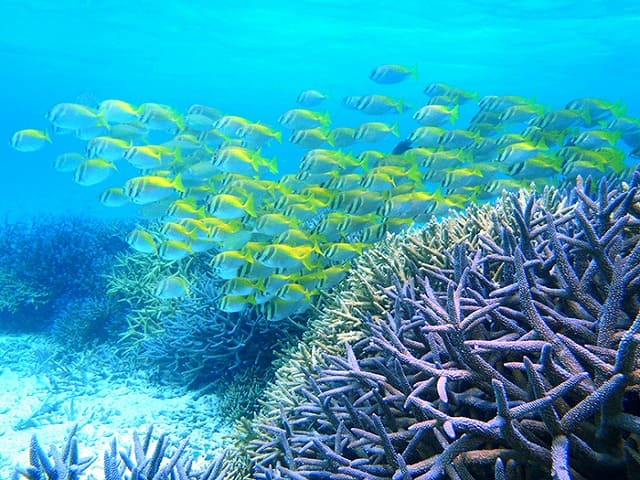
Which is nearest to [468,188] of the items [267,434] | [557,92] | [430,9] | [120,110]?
[267,434]

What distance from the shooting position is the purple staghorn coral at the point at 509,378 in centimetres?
167

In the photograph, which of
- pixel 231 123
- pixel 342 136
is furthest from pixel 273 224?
pixel 342 136

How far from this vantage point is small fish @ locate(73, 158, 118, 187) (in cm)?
802

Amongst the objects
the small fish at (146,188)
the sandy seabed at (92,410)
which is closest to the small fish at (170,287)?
the sandy seabed at (92,410)

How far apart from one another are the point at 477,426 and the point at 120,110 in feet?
30.7

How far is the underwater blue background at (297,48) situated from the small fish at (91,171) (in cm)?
385

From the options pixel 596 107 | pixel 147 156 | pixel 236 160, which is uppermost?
pixel 596 107

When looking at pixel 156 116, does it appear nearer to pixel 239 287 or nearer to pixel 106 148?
pixel 106 148

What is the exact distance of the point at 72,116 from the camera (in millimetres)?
9133

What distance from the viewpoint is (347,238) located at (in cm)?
723

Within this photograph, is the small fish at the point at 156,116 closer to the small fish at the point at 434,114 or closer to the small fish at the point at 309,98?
the small fish at the point at 309,98

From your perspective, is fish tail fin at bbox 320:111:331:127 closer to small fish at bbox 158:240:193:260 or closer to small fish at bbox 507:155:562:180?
small fish at bbox 507:155:562:180

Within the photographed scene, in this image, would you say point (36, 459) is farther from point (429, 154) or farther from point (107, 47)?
point (107, 47)

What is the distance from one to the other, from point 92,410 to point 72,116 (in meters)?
5.84
